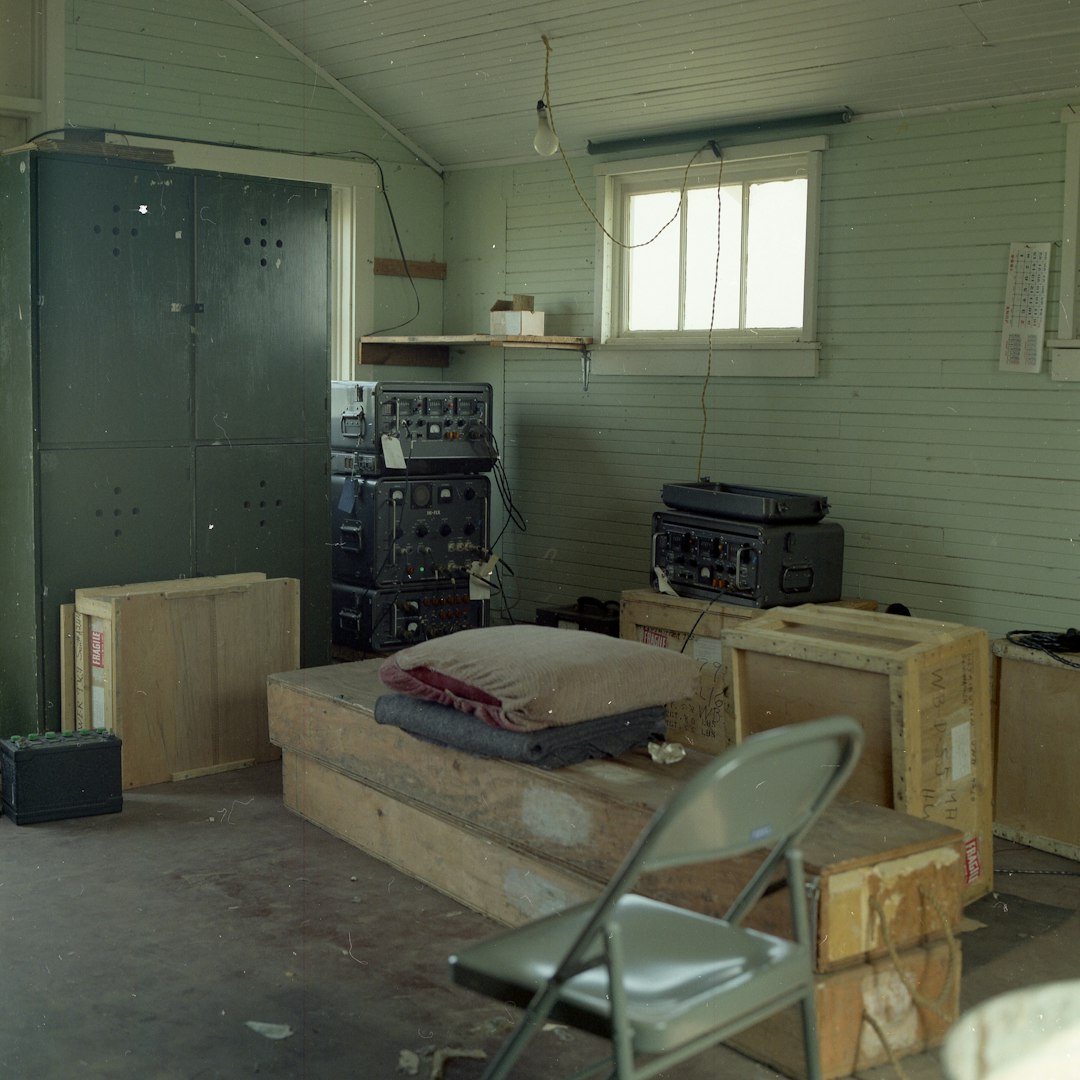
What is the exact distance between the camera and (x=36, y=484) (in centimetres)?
488

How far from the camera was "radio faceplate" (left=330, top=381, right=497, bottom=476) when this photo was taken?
618 centimetres

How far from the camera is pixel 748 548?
5234 mm

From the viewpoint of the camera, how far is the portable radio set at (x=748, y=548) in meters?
5.25

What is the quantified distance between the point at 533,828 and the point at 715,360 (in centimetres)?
338

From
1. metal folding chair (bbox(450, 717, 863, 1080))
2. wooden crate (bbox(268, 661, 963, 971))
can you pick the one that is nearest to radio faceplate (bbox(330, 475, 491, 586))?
wooden crate (bbox(268, 661, 963, 971))

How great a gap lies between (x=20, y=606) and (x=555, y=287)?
3.26m

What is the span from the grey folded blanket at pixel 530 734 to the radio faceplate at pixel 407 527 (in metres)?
2.47

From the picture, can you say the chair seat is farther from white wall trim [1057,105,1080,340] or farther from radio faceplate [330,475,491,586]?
radio faceplate [330,475,491,586]

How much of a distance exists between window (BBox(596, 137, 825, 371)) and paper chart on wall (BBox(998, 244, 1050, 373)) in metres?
0.90

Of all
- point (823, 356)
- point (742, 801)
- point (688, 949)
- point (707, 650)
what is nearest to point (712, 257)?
point (823, 356)

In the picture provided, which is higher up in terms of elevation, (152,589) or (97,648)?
(152,589)

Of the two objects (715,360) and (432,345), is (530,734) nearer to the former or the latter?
(715,360)

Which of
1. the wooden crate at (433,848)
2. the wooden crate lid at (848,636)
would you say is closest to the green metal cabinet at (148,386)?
the wooden crate at (433,848)

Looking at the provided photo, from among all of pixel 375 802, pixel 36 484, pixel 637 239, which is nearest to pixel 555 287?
pixel 637 239
